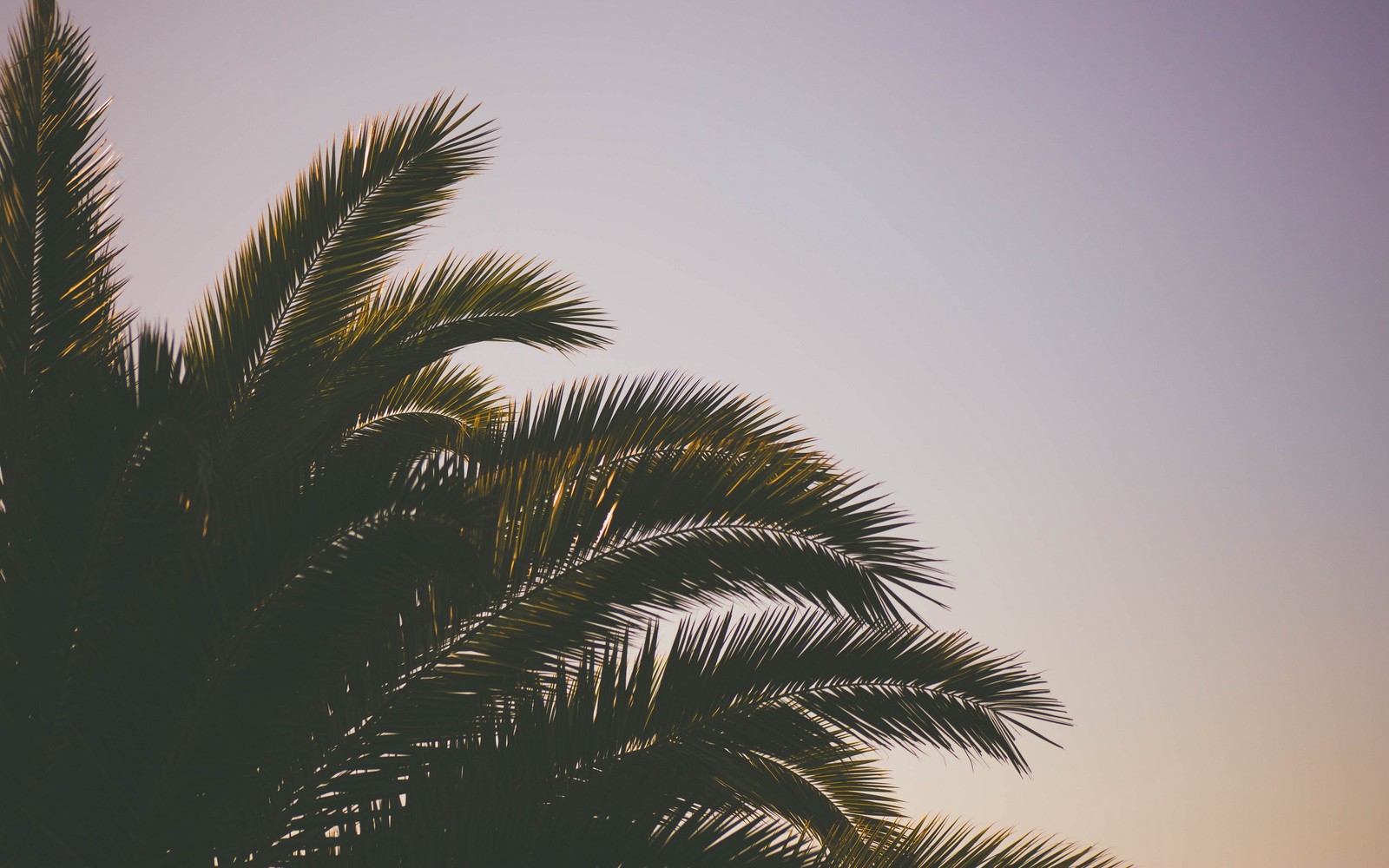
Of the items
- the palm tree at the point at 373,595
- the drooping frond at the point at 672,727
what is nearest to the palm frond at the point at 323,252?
the palm tree at the point at 373,595

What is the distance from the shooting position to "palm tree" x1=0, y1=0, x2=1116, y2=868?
3.42 metres

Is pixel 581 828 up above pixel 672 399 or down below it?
below

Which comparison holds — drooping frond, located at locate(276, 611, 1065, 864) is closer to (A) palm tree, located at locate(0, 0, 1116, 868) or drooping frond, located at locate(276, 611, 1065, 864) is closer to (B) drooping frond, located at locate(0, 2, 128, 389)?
(A) palm tree, located at locate(0, 0, 1116, 868)

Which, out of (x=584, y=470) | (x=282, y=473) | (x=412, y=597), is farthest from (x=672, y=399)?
(x=282, y=473)

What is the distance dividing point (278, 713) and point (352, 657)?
314 mm

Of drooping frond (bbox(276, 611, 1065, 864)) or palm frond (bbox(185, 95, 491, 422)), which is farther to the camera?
palm frond (bbox(185, 95, 491, 422))

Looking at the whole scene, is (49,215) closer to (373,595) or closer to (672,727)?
(373,595)

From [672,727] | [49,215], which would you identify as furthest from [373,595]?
[49,215]

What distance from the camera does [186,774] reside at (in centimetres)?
348

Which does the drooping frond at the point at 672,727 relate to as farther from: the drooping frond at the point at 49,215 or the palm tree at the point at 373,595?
the drooping frond at the point at 49,215

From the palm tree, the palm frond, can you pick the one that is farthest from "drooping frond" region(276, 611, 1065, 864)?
the palm frond

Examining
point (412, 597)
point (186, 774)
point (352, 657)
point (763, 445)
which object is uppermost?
point (763, 445)

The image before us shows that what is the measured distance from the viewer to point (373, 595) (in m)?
3.72

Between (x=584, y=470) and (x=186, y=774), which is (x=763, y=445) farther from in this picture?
(x=186, y=774)
